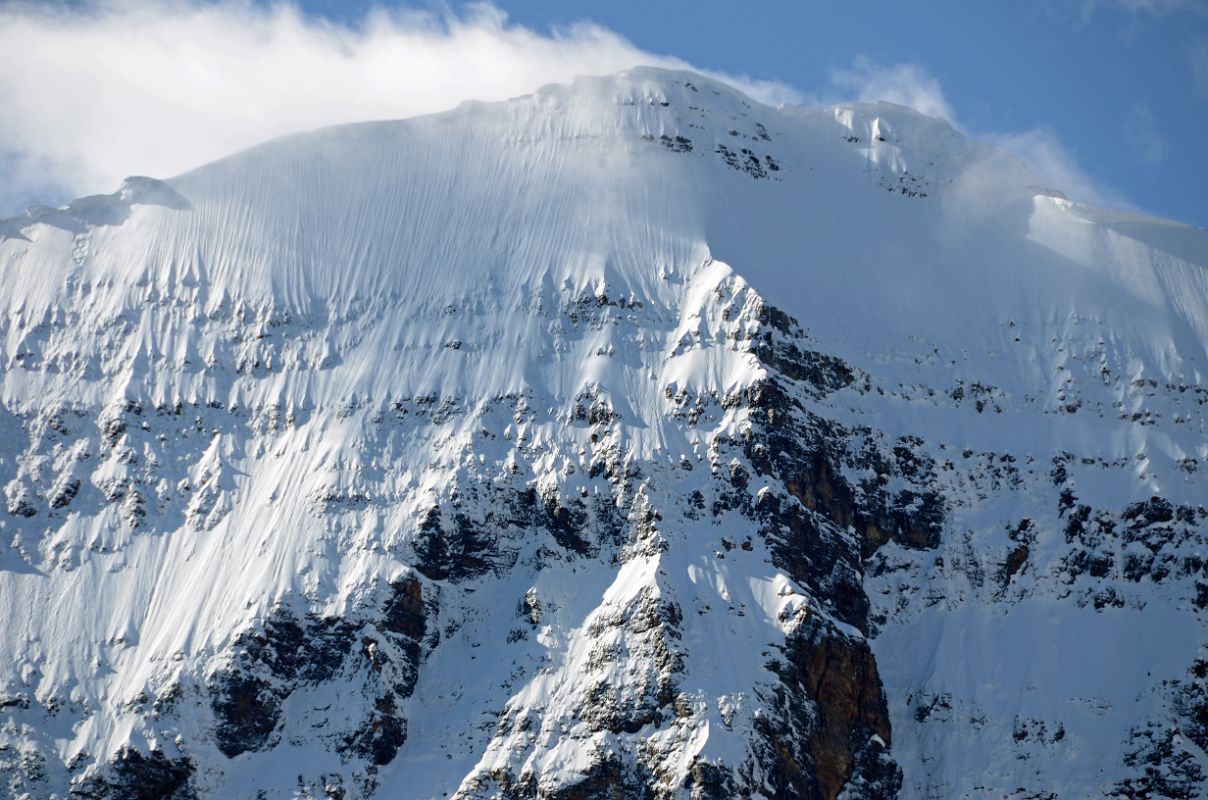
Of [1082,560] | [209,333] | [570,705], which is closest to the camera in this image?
[570,705]

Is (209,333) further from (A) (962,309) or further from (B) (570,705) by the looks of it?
(A) (962,309)

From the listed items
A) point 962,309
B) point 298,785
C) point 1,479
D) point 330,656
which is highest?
point 962,309

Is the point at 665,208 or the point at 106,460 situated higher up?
the point at 665,208

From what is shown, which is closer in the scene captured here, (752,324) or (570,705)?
(570,705)

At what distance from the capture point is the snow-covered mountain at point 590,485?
152000 mm

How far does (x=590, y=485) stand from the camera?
163250 mm

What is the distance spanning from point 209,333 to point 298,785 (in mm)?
47638

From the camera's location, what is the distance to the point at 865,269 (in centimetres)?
19000

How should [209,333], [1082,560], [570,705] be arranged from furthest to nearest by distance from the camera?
[209,333] < [1082,560] < [570,705]

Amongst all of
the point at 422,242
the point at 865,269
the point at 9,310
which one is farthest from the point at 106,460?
the point at 865,269

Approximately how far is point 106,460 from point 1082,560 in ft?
271

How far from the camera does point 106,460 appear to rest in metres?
172

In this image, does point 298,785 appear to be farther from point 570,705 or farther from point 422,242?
point 422,242

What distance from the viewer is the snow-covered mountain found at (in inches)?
5984
